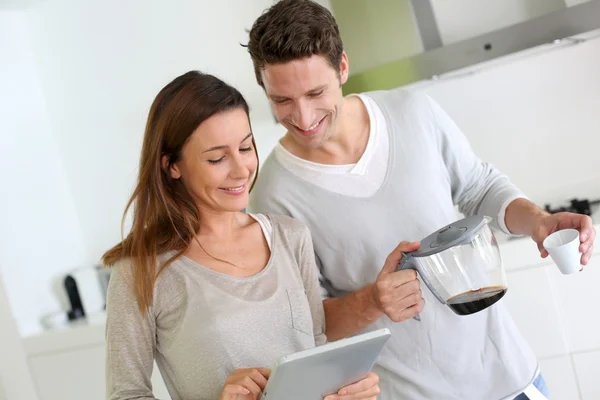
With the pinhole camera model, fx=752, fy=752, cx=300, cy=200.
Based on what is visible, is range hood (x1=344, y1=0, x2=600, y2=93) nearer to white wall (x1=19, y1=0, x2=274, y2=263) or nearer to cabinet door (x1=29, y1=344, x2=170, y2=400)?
white wall (x1=19, y1=0, x2=274, y2=263)

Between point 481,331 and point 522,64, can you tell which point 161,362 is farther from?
point 522,64

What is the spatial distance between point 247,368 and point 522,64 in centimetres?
221

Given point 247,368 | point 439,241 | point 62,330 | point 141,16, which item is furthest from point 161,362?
point 141,16

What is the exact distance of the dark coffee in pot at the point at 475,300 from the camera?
1417mm

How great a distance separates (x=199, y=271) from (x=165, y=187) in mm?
181

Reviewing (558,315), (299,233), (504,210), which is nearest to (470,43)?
(558,315)

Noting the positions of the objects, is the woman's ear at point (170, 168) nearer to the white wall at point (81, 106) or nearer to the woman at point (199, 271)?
the woman at point (199, 271)

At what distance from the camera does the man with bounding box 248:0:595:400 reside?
1484mm

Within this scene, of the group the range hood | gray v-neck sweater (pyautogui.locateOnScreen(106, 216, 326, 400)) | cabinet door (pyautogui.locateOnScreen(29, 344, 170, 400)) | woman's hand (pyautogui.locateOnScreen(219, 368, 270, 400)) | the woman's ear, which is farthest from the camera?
cabinet door (pyautogui.locateOnScreen(29, 344, 170, 400))

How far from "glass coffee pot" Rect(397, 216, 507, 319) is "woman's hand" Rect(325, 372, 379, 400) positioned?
0.84 feet

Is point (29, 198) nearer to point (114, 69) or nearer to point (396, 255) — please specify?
point (114, 69)

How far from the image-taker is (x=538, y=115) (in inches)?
120

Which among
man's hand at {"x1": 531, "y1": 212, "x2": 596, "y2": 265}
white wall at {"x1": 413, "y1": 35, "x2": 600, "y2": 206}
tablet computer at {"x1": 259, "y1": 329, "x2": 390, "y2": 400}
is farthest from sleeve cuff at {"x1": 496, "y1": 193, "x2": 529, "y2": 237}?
white wall at {"x1": 413, "y1": 35, "x2": 600, "y2": 206}

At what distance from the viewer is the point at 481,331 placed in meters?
1.57
